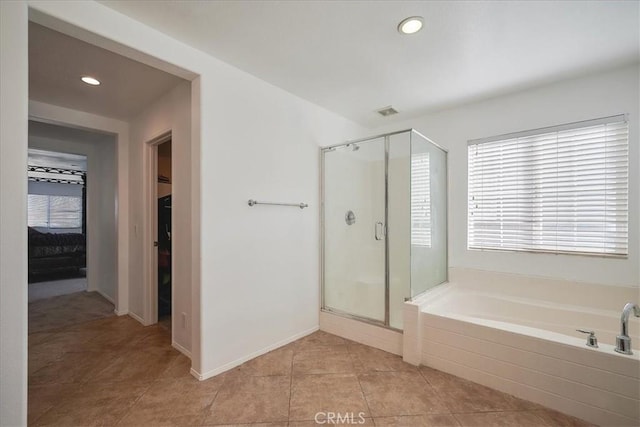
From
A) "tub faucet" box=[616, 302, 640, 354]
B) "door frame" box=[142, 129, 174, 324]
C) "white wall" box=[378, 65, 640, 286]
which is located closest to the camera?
"tub faucet" box=[616, 302, 640, 354]

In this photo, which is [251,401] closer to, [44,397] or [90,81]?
[44,397]

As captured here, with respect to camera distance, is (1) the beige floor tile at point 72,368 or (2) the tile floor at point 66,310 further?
(2) the tile floor at point 66,310

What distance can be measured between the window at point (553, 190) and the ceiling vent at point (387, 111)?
3.00ft

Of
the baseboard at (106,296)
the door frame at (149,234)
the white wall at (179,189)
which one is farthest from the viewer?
the baseboard at (106,296)

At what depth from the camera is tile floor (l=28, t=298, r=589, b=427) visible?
1.58 metres

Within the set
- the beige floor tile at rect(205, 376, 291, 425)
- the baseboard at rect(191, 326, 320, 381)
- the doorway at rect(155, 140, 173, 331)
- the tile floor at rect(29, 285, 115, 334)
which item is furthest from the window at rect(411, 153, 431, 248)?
the tile floor at rect(29, 285, 115, 334)

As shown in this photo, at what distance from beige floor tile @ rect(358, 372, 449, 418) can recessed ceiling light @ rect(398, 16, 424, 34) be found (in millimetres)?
2348

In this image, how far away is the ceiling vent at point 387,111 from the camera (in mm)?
3012

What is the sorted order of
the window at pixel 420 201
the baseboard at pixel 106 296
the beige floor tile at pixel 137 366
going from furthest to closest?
the baseboard at pixel 106 296 < the window at pixel 420 201 < the beige floor tile at pixel 137 366

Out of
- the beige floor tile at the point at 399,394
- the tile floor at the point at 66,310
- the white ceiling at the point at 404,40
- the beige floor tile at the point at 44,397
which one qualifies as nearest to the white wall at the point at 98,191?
the tile floor at the point at 66,310

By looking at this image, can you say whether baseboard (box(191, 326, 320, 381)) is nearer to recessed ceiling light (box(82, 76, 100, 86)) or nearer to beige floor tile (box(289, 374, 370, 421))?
beige floor tile (box(289, 374, 370, 421))

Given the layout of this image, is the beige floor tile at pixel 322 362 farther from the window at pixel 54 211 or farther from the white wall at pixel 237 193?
the window at pixel 54 211

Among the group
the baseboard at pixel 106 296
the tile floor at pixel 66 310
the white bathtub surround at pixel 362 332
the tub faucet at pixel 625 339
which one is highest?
the tub faucet at pixel 625 339

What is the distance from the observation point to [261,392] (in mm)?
1823
